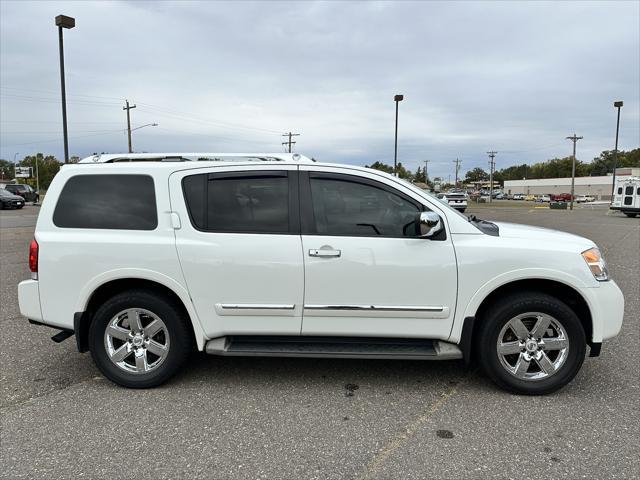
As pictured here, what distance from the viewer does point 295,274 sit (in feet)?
11.9

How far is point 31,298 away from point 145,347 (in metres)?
1.02

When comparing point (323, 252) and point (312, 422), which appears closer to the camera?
point (312, 422)

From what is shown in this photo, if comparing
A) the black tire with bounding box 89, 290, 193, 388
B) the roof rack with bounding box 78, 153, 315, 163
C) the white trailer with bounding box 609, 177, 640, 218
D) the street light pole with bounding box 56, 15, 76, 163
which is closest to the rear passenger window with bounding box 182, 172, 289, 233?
the roof rack with bounding box 78, 153, 315, 163

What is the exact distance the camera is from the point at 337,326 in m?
3.70

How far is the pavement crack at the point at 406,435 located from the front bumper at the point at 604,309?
110 cm

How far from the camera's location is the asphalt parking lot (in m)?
2.79

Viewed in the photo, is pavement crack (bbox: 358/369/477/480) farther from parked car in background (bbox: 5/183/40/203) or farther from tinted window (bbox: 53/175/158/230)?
→ parked car in background (bbox: 5/183/40/203)

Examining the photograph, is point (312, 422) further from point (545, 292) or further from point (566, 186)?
point (566, 186)

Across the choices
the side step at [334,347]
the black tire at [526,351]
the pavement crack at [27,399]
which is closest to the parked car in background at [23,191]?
the pavement crack at [27,399]

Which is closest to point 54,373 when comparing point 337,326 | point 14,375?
point 14,375

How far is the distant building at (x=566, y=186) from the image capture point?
106 m

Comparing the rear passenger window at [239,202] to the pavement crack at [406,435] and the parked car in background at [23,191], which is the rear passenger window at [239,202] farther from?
the parked car in background at [23,191]

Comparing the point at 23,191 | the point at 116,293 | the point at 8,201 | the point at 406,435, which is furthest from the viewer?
the point at 23,191

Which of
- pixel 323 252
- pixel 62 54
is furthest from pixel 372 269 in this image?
pixel 62 54
